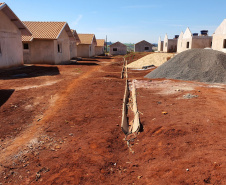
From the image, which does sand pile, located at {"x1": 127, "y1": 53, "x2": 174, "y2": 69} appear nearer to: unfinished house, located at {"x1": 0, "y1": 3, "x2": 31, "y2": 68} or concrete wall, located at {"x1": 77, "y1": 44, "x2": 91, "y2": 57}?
unfinished house, located at {"x1": 0, "y1": 3, "x2": 31, "y2": 68}

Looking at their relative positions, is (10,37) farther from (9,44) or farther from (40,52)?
(40,52)

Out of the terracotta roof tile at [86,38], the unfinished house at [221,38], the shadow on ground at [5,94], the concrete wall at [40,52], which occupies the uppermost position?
the terracotta roof tile at [86,38]

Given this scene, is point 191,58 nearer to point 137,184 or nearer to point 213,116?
point 213,116

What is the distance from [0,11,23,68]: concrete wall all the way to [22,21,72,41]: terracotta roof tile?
2.93m

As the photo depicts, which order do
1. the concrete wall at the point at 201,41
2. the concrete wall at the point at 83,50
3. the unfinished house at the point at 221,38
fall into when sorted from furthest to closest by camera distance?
the concrete wall at the point at 83,50 < the concrete wall at the point at 201,41 < the unfinished house at the point at 221,38

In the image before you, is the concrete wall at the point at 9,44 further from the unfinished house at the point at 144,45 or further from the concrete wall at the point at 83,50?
the unfinished house at the point at 144,45

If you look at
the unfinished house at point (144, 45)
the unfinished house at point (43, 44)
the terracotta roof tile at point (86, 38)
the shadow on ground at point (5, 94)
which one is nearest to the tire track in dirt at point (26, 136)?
the shadow on ground at point (5, 94)

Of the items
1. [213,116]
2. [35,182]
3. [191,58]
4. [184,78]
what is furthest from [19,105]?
[191,58]

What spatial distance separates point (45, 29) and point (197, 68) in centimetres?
1683

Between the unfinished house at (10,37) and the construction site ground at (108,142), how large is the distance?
9831mm

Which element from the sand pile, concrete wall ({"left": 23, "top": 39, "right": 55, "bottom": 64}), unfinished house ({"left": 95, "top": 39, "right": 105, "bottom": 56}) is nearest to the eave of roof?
concrete wall ({"left": 23, "top": 39, "right": 55, "bottom": 64})

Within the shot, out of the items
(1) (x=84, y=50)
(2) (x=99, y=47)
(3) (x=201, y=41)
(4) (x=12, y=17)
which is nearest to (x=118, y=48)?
(2) (x=99, y=47)

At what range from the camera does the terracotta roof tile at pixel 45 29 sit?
70.5 feet

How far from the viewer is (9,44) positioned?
56.1 feet
